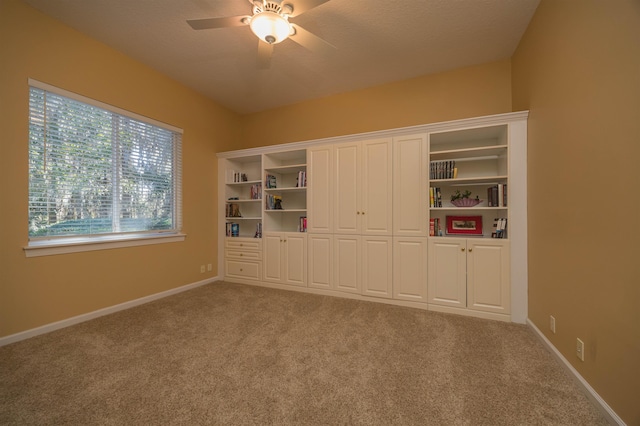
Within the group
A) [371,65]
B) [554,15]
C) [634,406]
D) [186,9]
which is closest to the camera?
[634,406]

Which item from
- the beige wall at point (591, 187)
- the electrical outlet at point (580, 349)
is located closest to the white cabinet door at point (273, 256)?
the beige wall at point (591, 187)

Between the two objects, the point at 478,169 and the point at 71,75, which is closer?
the point at 71,75

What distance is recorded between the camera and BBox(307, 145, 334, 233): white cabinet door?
3393 millimetres

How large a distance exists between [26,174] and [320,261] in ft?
9.91

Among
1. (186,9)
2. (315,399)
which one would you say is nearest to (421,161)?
(315,399)

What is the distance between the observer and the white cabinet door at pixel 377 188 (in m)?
3.05

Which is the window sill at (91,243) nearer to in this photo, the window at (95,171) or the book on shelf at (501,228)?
the window at (95,171)

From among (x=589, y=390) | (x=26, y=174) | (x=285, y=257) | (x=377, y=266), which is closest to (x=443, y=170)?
(x=377, y=266)

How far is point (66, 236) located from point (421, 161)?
149 inches

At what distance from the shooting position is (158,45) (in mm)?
2727

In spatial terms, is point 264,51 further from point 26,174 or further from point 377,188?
point 26,174

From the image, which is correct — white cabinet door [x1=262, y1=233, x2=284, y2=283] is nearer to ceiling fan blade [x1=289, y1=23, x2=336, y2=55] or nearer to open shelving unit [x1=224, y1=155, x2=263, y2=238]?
open shelving unit [x1=224, y1=155, x2=263, y2=238]

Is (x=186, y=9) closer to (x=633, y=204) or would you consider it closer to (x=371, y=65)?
(x=371, y=65)

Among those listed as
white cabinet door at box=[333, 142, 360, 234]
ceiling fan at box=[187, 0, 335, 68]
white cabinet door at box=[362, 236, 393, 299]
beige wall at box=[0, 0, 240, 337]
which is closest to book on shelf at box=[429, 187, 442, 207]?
white cabinet door at box=[362, 236, 393, 299]
